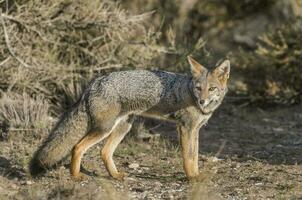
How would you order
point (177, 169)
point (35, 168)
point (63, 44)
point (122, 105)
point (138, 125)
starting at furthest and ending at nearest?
1. point (63, 44)
2. point (138, 125)
3. point (177, 169)
4. point (122, 105)
5. point (35, 168)

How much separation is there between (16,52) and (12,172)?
2.59m

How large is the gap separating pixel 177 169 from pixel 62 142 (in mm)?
1305

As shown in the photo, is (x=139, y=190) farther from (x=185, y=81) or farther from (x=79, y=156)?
(x=185, y=81)

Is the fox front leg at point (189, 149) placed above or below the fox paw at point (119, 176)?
above

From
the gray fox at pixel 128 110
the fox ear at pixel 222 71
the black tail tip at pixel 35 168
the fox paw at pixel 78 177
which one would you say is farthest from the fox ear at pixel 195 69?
the black tail tip at pixel 35 168

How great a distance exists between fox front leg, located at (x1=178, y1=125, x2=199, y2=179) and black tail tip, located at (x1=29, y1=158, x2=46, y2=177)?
1.32 meters

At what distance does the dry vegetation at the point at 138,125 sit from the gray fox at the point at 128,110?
242 millimetres

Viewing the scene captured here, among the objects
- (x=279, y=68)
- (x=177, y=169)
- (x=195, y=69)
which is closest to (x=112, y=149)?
(x=177, y=169)

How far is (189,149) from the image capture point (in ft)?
23.0

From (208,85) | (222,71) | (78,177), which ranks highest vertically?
(222,71)

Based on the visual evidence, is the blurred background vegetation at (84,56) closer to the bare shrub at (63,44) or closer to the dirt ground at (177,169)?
the bare shrub at (63,44)

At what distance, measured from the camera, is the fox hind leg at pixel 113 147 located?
283 inches

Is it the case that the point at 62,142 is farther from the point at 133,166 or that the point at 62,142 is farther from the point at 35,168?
the point at 133,166

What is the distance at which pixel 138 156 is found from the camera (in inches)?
323
